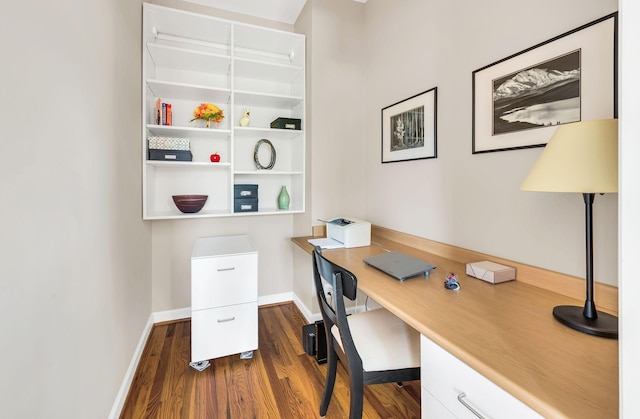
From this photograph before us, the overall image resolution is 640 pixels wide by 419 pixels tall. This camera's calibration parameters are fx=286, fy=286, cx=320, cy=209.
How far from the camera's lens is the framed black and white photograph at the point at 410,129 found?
176 centimetres

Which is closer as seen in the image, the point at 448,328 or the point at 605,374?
the point at 605,374

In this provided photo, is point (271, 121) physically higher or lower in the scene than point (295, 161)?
higher

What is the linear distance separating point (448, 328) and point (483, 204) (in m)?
0.82

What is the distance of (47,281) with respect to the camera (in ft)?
2.81

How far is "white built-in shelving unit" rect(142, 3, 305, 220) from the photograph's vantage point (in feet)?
7.05

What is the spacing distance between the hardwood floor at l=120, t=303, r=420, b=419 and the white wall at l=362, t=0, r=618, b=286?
101 cm

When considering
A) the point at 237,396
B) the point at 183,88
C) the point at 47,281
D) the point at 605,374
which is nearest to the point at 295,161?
the point at 183,88

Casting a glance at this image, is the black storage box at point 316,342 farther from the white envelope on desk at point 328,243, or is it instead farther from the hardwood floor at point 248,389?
the white envelope on desk at point 328,243

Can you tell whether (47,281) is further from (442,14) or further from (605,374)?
(442,14)

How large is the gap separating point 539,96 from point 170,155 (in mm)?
2248

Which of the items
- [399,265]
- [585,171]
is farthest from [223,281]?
[585,171]

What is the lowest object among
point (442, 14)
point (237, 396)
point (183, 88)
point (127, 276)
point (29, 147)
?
point (237, 396)

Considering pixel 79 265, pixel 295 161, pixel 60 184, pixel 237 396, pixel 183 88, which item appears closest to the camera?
pixel 60 184

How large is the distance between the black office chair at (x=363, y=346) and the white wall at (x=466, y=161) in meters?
0.65
